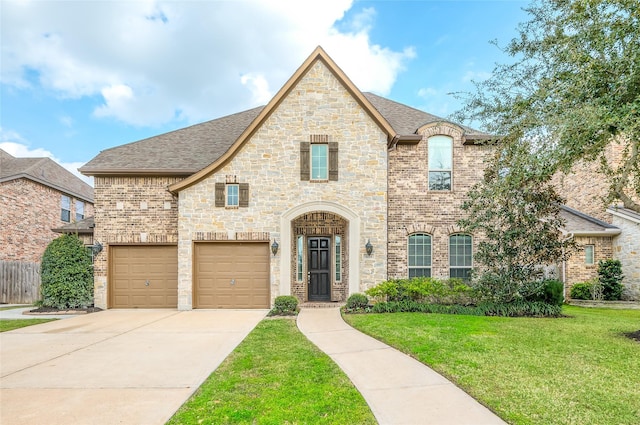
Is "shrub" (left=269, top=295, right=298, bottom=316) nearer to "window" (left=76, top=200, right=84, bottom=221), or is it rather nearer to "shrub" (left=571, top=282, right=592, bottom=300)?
"shrub" (left=571, top=282, right=592, bottom=300)

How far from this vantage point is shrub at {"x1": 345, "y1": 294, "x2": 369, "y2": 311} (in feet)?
34.3

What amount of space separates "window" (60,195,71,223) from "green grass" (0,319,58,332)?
12.7 metres

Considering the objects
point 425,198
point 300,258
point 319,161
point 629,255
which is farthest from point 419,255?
point 629,255

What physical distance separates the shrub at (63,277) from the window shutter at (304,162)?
7977 mm

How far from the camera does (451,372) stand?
486 centimetres

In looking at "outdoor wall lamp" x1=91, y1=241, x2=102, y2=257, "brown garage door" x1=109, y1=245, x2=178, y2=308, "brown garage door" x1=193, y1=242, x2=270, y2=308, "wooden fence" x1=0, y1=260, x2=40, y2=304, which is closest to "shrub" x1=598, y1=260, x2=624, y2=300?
"brown garage door" x1=193, y1=242, x2=270, y2=308

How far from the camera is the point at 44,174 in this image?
1930cm

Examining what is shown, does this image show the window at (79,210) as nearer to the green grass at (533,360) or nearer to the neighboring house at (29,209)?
the neighboring house at (29,209)

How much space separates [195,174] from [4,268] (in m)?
11.2

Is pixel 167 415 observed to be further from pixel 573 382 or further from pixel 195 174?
pixel 195 174

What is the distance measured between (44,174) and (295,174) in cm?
1642

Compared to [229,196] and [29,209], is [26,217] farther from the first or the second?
[229,196]

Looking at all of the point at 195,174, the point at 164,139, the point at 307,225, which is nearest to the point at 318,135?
the point at 307,225

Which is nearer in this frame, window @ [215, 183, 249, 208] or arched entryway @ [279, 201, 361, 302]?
window @ [215, 183, 249, 208]
